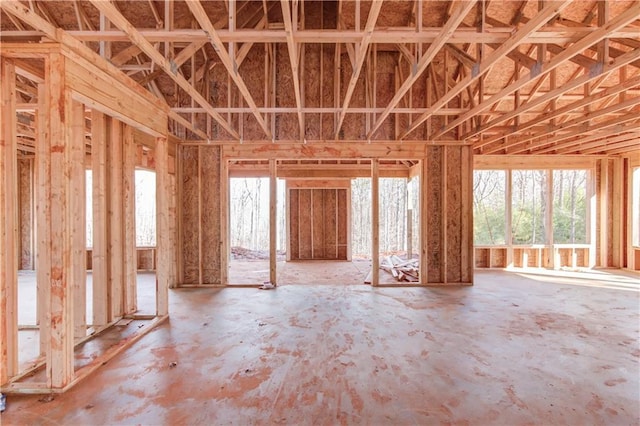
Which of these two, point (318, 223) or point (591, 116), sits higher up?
point (591, 116)

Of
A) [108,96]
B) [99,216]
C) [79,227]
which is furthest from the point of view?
[99,216]

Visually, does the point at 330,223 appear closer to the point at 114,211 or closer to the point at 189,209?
the point at 189,209

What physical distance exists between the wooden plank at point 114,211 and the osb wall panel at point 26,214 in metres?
6.57

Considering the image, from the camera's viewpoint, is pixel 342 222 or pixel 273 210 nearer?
pixel 273 210

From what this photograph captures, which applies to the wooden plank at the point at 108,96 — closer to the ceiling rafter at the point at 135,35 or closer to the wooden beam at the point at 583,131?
the ceiling rafter at the point at 135,35

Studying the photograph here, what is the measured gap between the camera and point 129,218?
16.0 feet

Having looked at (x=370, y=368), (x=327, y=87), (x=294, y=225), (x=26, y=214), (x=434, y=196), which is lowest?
(x=370, y=368)

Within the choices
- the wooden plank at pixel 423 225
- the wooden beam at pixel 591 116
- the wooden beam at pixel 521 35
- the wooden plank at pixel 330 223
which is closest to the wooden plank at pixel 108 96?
the wooden beam at pixel 521 35

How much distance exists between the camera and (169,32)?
297 centimetres

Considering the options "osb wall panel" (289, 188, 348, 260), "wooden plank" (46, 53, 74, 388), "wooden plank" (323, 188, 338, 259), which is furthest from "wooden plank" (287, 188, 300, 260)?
"wooden plank" (46, 53, 74, 388)

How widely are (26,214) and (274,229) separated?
25.3ft

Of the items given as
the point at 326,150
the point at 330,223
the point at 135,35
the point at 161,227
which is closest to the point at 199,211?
the point at 161,227

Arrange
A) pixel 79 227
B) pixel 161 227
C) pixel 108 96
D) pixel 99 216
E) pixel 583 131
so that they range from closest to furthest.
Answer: pixel 108 96, pixel 79 227, pixel 99 216, pixel 161 227, pixel 583 131

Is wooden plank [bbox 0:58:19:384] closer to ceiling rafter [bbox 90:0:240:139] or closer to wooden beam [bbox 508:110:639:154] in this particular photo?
ceiling rafter [bbox 90:0:240:139]
